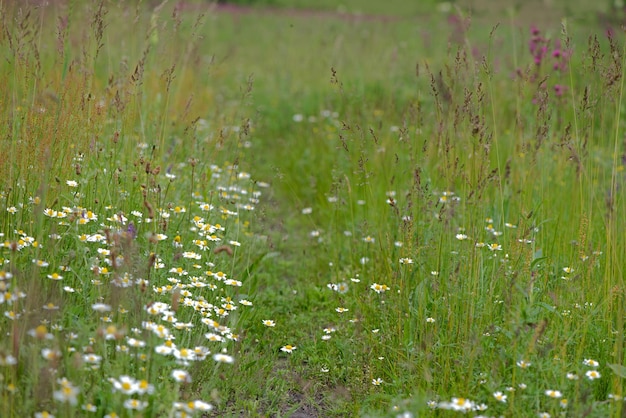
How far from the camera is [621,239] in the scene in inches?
125

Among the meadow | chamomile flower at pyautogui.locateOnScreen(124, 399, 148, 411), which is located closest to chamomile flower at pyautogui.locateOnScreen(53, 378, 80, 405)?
the meadow

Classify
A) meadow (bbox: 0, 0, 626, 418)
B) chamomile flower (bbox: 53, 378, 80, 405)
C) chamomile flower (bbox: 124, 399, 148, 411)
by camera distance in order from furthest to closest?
meadow (bbox: 0, 0, 626, 418) < chamomile flower (bbox: 124, 399, 148, 411) < chamomile flower (bbox: 53, 378, 80, 405)

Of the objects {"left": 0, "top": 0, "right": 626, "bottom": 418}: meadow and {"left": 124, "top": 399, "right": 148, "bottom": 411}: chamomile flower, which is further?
{"left": 0, "top": 0, "right": 626, "bottom": 418}: meadow

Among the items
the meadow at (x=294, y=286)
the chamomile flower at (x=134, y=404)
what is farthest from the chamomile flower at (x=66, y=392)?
the chamomile flower at (x=134, y=404)

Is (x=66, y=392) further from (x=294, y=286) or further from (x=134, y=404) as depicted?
(x=294, y=286)

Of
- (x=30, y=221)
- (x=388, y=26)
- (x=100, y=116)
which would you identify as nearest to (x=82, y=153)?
(x=100, y=116)

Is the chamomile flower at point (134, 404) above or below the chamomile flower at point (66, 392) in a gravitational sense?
below

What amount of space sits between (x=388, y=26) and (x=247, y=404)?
10.6 metres

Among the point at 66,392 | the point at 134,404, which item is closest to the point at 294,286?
the point at 134,404

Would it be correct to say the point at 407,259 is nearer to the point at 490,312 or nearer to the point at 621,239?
the point at 490,312

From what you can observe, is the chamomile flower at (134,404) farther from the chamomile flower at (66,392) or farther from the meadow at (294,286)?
the chamomile flower at (66,392)

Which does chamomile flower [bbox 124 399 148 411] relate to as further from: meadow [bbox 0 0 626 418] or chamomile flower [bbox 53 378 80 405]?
chamomile flower [bbox 53 378 80 405]

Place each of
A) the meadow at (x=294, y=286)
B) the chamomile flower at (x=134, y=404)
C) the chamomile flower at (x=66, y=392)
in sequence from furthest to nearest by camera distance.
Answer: the meadow at (x=294, y=286)
the chamomile flower at (x=134, y=404)
the chamomile flower at (x=66, y=392)

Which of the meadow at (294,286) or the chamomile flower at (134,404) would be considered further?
the meadow at (294,286)
